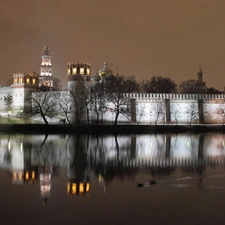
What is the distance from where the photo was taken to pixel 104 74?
5562 cm

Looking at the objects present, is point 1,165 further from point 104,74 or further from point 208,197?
point 104,74

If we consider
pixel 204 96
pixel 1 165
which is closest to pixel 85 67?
pixel 204 96

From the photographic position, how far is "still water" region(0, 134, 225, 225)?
29.9 ft

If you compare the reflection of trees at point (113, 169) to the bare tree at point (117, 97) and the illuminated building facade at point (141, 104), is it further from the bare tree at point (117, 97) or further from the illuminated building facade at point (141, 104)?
the illuminated building facade at point (141, 104)

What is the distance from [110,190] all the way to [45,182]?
2227 millimetres

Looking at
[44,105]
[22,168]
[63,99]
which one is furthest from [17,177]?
[44,105]

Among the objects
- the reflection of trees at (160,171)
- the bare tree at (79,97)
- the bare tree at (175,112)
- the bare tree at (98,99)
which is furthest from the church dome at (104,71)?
the reflection of trees at (160,171)

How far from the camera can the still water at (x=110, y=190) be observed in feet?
29.9

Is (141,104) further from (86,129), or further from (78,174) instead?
(78,174)

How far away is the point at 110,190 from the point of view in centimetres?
1160

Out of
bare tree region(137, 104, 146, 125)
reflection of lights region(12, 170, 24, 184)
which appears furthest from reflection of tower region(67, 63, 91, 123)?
reflection of lights region(12, 170, 24, 184)

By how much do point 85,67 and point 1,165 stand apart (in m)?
33.8

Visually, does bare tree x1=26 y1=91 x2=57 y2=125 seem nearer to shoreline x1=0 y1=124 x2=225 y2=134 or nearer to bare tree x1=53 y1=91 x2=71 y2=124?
bare tree x1=53 y1=91 x2=71 y2=124

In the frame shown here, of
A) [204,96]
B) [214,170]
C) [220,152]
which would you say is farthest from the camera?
[204,96]
